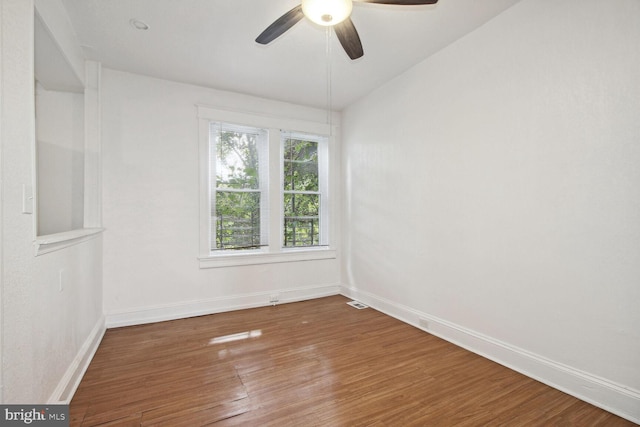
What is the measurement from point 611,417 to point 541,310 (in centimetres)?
66

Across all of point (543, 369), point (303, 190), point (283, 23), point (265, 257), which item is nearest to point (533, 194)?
point (543, 369)

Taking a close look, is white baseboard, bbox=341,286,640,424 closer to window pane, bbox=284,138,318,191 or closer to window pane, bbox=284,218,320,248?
window pane, bbox=284,218,320,248

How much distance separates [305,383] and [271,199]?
8.10ft

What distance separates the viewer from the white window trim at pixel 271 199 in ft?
11.9

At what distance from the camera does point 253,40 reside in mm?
2713

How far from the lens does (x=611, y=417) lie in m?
1.77

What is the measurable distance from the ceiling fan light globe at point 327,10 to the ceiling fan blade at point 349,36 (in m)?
0.10

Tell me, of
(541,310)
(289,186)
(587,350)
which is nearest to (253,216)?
(289,186)

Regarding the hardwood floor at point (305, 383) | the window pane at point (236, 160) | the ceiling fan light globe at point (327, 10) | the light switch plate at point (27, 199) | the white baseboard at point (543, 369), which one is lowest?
the hardwood floor at point (305, 383)

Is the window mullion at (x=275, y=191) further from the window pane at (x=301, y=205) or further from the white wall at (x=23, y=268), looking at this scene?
the white wall at (x=23, y=268)

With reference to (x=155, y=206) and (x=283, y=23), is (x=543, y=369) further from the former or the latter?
(x=155, y=206)

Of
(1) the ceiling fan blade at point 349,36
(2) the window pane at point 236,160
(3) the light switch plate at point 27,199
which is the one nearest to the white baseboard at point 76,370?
(3) the light switch plate at point 27,199

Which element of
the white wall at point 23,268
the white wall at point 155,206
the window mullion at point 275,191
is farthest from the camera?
the window mullion at point 275,191

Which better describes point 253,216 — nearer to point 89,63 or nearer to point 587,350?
point 89,63
